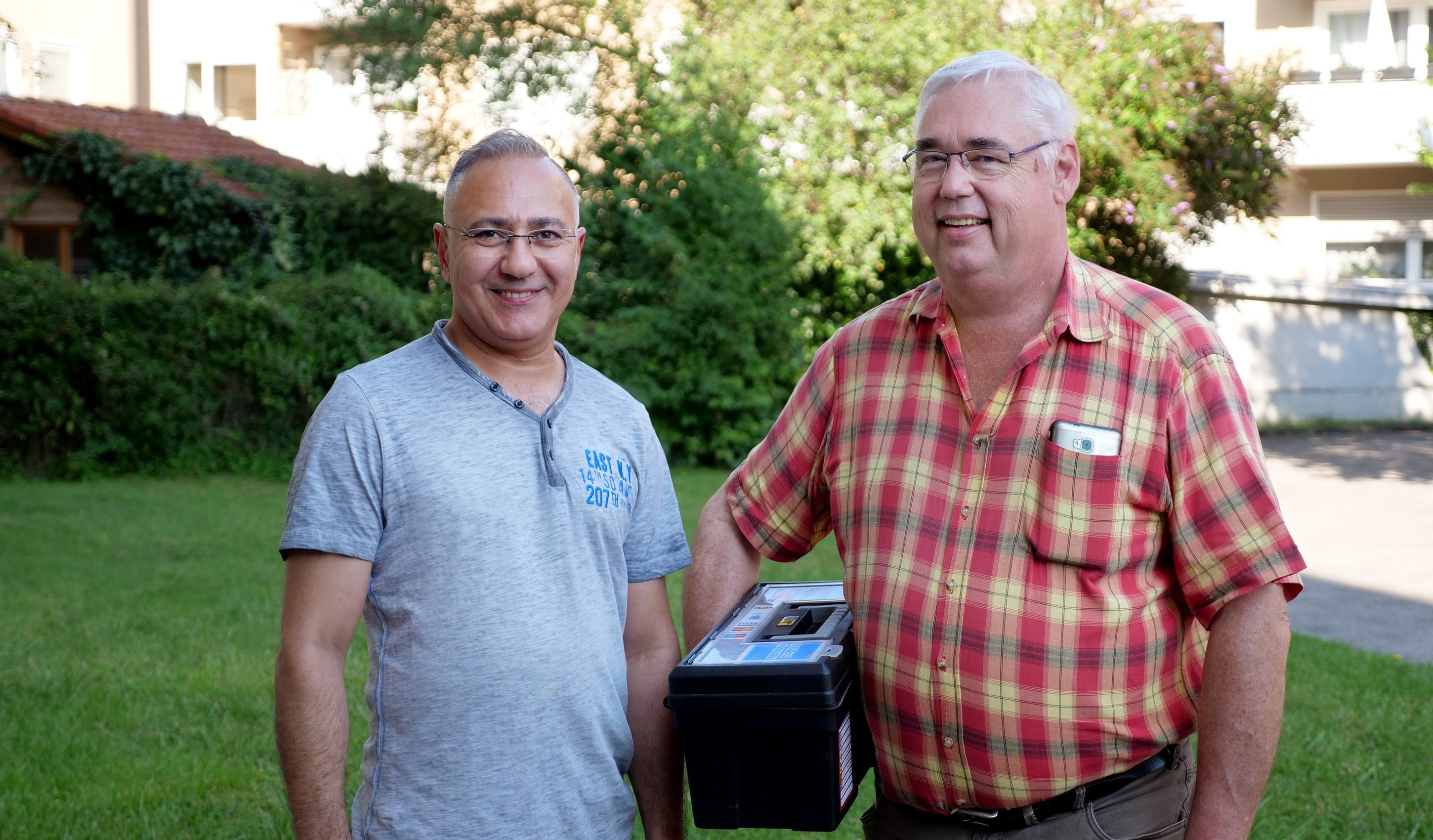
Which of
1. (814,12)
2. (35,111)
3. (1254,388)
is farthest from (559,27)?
(1254,388)

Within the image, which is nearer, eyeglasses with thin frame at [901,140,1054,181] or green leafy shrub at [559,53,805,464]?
eyeglasses with thin frame at [901,140,1054,181]

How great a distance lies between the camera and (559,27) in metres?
15.5

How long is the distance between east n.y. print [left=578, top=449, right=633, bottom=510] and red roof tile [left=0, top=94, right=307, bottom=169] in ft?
52.5

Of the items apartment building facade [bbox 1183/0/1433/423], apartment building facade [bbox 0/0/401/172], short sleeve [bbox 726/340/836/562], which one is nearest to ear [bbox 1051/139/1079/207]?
short sleeve [bbox 726/340/836/562]

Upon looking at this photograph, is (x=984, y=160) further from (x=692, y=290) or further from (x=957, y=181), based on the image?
(x=692, y=290)

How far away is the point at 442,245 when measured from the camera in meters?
2.50

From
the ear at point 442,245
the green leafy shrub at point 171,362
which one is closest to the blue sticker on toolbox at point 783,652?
the ear at point 442,245

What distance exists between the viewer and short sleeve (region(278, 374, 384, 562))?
83.7 inches

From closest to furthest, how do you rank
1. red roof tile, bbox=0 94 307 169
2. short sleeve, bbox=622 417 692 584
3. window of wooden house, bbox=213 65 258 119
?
short sleeve, bbox=622 417 692 584 < red roof tile, bbox=0 94 307 169 < window of wooden house, bbox=213 65 258 119

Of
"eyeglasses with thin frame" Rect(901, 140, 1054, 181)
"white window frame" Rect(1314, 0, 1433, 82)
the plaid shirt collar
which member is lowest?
the plaid shirt collar

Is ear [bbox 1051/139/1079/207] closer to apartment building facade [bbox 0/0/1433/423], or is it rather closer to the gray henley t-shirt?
the gray henley t-shirt

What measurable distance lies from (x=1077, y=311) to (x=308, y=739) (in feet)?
5.25

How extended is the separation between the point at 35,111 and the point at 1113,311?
19331 mm

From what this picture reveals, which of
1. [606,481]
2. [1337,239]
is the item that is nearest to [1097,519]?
[606,481]
